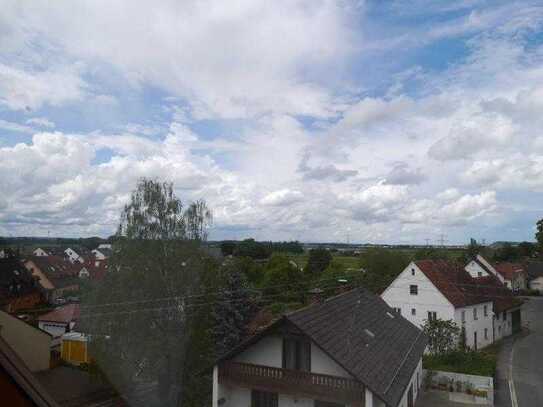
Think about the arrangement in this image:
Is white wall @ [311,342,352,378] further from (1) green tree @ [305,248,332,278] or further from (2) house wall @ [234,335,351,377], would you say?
(1) green tree @ [305,248,332,278]

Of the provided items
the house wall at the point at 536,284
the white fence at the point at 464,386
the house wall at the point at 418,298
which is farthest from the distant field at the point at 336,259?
the white fence at the point at 464,386

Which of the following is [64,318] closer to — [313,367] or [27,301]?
[27,301]

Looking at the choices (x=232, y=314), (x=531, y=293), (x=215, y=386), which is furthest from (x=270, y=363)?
(x=531, y=293)

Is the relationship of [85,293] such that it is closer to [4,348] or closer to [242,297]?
[242,297]

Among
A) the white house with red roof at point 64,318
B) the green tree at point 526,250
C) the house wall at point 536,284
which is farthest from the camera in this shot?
the green tree at point 526,250

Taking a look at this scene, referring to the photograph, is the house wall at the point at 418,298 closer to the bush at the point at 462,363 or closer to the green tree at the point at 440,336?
the green tree at the point at 440,336

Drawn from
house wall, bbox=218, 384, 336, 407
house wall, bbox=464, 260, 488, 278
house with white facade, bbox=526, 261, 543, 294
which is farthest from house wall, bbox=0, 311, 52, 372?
house with white facade, bbox=526, 261, 543, 294

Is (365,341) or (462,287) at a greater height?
(462,287)
